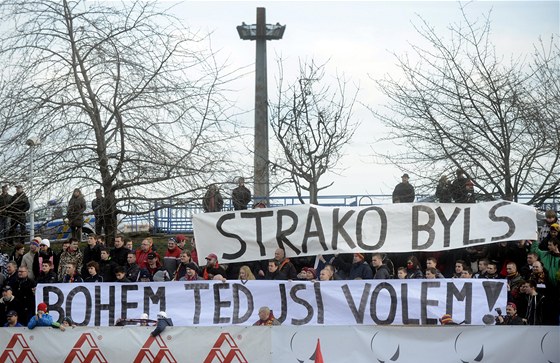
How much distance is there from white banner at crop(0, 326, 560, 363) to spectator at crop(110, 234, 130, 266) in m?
2.68

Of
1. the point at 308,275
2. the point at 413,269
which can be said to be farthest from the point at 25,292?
the point at 413,269

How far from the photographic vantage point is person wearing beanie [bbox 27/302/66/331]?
54.7 ft

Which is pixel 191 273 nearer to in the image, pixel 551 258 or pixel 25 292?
pixel 25 292

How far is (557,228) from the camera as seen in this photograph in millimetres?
17703

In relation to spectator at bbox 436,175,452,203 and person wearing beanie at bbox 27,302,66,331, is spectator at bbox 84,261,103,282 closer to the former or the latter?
person wearing beanie at bbox 27,302,66,331

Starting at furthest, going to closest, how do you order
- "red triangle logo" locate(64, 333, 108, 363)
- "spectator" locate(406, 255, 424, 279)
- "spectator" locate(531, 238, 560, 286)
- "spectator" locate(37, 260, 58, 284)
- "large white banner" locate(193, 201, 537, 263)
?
"spectator" locate(37, 260, 58, 284) → "large white banner" locate(193, 201, 537, 263) → "spectator" locate(406, 255, 424, 279) → "spectator" locate(531, 238, 560, 286) → "red triangle logo" locate(64, 333, 108, 363)

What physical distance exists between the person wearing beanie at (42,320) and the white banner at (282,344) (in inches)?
4.3

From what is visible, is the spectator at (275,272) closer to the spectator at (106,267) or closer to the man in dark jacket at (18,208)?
the spectator at (106,267)

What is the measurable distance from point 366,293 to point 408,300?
0.66m

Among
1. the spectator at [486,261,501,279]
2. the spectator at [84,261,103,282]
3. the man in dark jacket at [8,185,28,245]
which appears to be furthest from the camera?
the man in dark jacket at [8,185,28,245]

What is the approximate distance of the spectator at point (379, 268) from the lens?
57.3ft

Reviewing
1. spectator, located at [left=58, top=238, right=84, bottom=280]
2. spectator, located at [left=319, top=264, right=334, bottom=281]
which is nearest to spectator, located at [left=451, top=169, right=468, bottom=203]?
spectator, located at [left=319, top=264, right=334, bottom=281]

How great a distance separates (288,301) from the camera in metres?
17.2

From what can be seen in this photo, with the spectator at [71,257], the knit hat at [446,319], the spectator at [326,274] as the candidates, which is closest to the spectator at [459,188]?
the spectator at [326,274]
